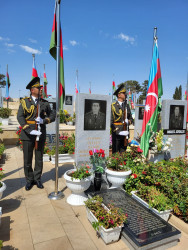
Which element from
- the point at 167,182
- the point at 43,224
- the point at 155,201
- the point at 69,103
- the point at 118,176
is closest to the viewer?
the point at 43,224

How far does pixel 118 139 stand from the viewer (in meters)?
5.34

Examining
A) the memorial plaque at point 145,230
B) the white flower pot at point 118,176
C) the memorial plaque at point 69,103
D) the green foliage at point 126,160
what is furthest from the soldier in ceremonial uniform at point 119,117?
the memorial plaque at point 69,103

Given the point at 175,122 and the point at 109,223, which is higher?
the point at 175,122

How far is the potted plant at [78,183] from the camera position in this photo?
352 centimetres

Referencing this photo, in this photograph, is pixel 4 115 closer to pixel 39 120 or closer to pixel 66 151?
pixel 66 151

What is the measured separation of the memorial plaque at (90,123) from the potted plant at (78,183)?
2.81 ft

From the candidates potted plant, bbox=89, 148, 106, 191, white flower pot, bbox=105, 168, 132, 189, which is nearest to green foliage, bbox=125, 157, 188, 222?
white flower pot, bbox=105, 168, 132, 189

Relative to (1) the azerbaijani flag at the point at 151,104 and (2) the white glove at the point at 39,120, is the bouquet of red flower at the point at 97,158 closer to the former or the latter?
(2) the white glove at the point at 39,120

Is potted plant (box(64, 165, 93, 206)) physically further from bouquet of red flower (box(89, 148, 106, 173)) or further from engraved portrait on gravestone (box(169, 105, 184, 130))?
engraved portrait on gravestone (box(169, 105, 184, 130))

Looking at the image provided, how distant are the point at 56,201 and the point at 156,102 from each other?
12.3ft

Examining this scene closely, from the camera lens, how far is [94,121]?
4.59 m

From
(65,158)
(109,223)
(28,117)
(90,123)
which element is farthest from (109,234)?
(65,158)

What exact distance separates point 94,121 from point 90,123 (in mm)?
117

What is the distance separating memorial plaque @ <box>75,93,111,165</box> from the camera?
4.42 meters
